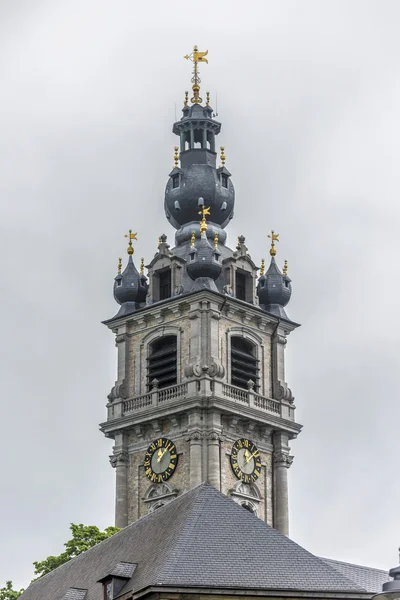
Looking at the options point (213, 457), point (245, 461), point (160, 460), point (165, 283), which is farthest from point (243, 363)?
point (160, 460)

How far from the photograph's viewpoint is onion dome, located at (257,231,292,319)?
3647 inches

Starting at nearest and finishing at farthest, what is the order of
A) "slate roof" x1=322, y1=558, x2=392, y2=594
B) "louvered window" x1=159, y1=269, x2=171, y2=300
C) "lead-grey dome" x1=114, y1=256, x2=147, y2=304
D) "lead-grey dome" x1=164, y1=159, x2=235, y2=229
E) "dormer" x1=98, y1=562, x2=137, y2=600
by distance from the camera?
"dormer" x1=98, y1=562, x2=137, y2=600, "slate roof" x1=322, y1=558, x2=392, y2=594, "louvered window" x1=159, y1=269, x2=171, y2=300, "lead-grey dome" x1=114, y1=256, x2=147, y2=304, "lead-grey dome" x1=164, y1=159, x2=235, y2=229

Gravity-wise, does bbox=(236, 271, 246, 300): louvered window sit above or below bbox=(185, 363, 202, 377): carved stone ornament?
above

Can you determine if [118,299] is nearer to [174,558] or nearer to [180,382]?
[180,382]

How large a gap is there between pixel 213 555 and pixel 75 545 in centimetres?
2491

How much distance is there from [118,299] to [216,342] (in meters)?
6.34

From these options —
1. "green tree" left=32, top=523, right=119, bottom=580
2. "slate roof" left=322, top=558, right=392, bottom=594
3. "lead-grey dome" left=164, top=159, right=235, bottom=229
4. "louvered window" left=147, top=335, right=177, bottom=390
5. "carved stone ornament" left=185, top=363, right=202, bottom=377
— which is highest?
"lead-grey dome" left=164, top=159, right=235, bottom=229

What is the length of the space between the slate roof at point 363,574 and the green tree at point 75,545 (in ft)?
40.3

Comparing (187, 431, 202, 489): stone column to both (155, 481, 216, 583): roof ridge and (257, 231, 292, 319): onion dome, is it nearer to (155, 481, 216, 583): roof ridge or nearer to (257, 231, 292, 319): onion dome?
(257, 231, 292, 319): onion dome

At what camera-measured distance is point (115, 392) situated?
3546 inches

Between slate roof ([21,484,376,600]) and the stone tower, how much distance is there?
23485mm

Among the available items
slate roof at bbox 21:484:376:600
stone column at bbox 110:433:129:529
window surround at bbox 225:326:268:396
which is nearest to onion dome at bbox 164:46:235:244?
window surround at bbox 225:326:268:396

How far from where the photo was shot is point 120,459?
88625 mm

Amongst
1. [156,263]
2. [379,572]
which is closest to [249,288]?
[156,263]
